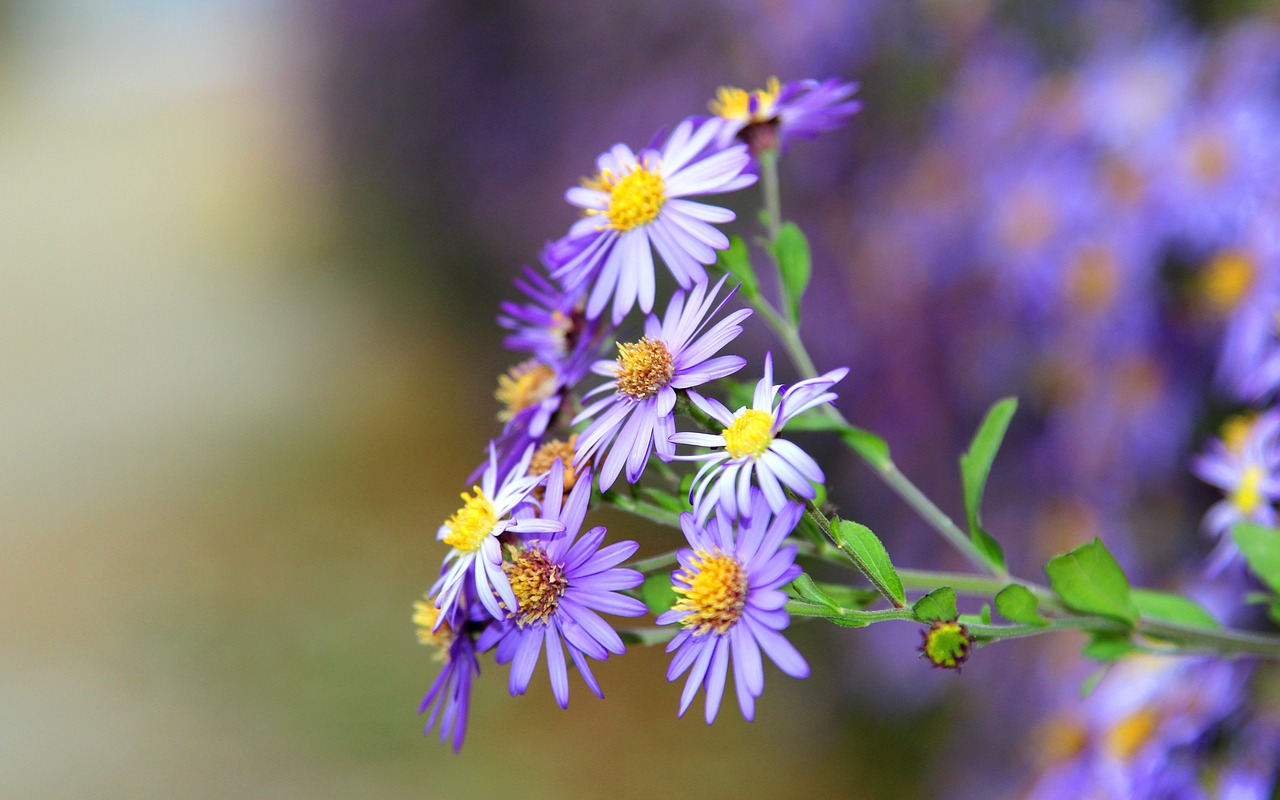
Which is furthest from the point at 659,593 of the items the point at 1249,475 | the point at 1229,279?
the point at 1229,279

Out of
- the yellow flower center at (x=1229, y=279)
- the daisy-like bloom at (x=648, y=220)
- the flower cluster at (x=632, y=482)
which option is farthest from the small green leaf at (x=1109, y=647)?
the yellow flower center at (x=1229, y=279)

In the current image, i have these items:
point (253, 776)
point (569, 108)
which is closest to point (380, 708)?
point (253, 776)

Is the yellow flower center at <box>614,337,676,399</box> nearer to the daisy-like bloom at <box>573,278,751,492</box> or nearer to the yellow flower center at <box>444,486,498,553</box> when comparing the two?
the daisy-like bloom at <box>573,278,751,492</box>

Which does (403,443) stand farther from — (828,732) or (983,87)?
(983,87)

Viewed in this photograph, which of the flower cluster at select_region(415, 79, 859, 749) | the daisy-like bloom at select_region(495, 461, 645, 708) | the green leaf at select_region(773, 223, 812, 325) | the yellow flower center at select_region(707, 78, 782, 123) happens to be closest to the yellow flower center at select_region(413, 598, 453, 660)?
the flower cluster at select_region(415, 79, 859, 749)

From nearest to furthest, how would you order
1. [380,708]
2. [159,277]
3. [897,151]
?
[897,151] → [380,708] → [159,277]
